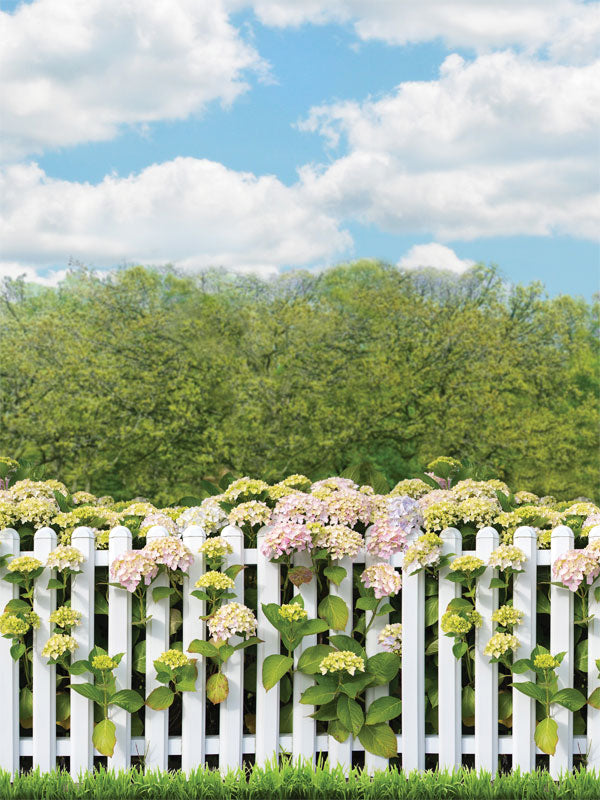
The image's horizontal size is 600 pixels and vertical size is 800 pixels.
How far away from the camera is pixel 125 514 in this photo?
11.6ft

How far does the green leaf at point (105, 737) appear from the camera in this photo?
10.3 ft

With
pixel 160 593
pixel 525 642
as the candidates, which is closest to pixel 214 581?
pixel 160 593

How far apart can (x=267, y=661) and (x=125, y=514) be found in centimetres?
93

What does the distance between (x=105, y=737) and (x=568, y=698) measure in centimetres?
181

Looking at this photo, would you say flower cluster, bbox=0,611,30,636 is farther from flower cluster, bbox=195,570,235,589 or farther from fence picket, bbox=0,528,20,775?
flower cluster, bbox=195,570,235,589

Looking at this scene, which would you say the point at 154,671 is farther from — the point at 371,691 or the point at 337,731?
the point at 371,691

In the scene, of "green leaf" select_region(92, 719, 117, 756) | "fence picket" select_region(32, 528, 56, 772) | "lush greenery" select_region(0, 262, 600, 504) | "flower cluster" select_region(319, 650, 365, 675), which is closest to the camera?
"flower cluster" select_region(319, 650, 365, 675)

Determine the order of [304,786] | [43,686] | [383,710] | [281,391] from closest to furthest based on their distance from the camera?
[304,786] → [383,710] → [43,686] → [281,391]

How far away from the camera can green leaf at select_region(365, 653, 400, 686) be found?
310 centimetres

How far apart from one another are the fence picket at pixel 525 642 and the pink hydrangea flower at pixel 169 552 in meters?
1.29

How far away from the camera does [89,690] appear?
3148 millimetres

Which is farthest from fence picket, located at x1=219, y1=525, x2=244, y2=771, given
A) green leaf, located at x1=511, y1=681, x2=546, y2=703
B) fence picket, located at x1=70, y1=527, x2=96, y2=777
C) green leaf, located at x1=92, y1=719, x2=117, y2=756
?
green leaf, located at x1=511, y1=681, x2=546, y2=703

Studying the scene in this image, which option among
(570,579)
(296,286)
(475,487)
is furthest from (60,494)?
(296,286)

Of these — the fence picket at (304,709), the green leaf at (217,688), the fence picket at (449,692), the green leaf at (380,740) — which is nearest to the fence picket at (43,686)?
the green leaf at (217,688)
